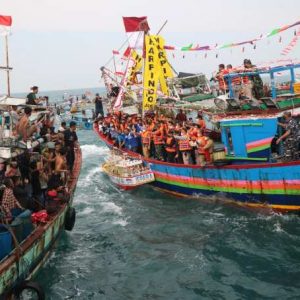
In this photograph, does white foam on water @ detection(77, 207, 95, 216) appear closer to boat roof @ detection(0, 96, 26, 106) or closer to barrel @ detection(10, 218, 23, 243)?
boat roof @ detection(0, 96, 26, 106)

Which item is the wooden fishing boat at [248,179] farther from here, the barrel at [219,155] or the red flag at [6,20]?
the red flag at [6,20]

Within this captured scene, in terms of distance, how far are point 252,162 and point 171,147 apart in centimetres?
390

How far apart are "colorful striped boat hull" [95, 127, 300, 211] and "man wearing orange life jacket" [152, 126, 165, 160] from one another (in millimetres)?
A: 673

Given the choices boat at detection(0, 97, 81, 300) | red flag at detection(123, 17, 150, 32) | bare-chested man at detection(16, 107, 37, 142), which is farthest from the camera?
red flag at detection(123, 17, 150, 32)

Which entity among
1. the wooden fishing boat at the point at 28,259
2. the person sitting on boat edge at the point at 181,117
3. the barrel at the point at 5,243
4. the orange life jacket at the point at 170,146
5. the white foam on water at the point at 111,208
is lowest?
the white foam on water at the point at 111,208

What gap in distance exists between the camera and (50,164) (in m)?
13.8

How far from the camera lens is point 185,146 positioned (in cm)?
1747

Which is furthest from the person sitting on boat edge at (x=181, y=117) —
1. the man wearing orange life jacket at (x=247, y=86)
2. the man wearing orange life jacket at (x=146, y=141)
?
the man wearing orange life jacket at (x=247, y=86)

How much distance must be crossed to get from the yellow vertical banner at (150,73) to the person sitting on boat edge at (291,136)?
704 cm

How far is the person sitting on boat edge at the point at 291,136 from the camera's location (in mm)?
14219

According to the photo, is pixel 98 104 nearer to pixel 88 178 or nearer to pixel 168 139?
pixel 88 178

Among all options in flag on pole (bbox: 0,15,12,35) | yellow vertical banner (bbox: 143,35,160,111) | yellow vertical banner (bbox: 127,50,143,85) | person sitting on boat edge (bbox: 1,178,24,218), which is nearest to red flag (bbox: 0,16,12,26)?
flag on pole (bbox: 0,15,12,35)

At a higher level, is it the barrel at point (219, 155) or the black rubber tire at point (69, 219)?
the barrel at point (219, 155)

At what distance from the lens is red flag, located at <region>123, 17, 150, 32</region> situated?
818 inches
